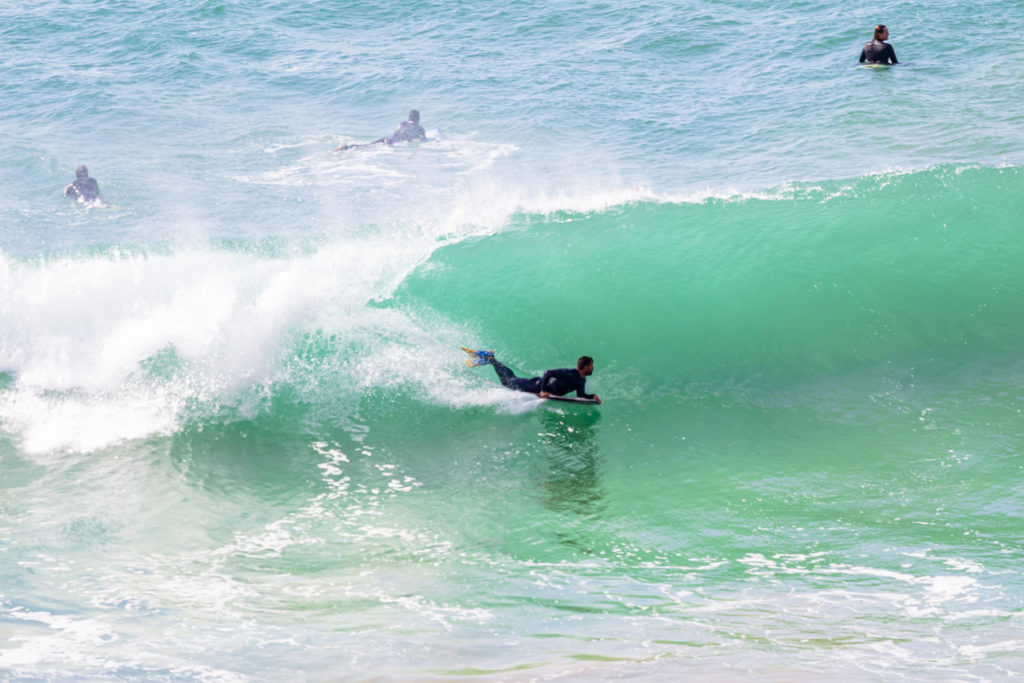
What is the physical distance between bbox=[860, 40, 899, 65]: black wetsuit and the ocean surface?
1.20 ft

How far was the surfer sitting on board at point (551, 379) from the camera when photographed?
10.2 m

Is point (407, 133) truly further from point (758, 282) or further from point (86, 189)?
point (758, 282)

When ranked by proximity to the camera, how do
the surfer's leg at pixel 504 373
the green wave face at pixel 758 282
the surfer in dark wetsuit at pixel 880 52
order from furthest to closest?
the surfer in dark wetsuit at pixel 880 52 → the green wave face at pixel 758 282 → the surfer's leg at pixel 504 373

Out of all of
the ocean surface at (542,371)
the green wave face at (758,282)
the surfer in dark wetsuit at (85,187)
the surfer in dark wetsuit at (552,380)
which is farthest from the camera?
the surfer in dark wetsuit at (85,187)

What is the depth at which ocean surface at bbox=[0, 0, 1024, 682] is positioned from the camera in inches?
265

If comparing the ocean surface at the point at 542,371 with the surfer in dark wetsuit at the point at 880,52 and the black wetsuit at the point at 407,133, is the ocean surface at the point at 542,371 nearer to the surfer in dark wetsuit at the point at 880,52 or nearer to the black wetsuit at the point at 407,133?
the surfer in dark wetsuit at the point at 880,52

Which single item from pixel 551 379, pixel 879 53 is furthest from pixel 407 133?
pixel 551 379

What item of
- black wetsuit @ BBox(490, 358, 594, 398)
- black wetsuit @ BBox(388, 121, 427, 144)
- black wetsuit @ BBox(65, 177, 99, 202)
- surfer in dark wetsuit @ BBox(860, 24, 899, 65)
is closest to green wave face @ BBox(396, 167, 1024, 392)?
black wetsuit @ BBox(490, 358, 594, 398)

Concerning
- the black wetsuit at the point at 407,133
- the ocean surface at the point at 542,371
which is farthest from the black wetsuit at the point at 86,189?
the black wetsuit at the point at 407,133

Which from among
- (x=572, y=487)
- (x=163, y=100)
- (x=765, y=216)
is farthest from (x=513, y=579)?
(x=163, y=100)

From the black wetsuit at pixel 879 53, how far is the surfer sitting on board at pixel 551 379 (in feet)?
45.6

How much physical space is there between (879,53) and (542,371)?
13.5 metres

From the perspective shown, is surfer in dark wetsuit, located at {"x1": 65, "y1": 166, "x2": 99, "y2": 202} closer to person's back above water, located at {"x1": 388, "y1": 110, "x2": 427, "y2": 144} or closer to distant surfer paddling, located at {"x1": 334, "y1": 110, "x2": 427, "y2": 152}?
distant surfer paddling, located at {"x1": 334, "y1": 110, "x2": 427, "y2": 152}

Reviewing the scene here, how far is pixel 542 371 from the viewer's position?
1160cm
